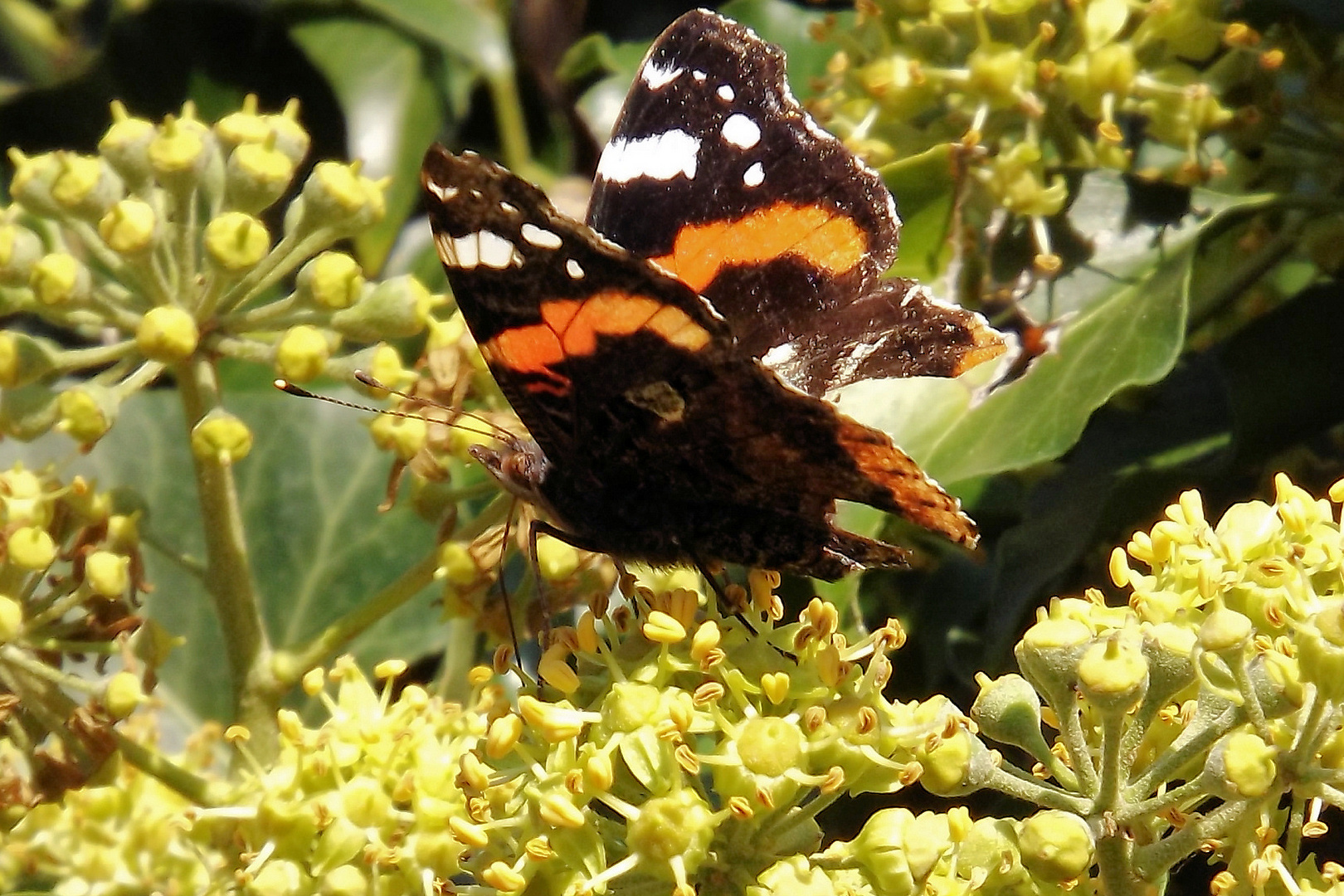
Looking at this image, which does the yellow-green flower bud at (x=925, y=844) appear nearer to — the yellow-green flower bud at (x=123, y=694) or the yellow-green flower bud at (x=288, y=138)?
the yellow-green flower bud at (x=123, y=694)

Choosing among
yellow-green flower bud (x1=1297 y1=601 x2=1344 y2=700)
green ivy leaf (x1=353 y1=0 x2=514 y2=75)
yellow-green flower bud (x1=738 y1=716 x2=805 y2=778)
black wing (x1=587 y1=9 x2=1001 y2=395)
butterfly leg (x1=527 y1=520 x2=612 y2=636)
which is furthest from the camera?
green ivy leaf (x1=353 y1=0 x2=514 y2=75)

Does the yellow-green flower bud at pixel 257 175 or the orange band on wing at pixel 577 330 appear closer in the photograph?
the orange band on wing at pixel 577 330

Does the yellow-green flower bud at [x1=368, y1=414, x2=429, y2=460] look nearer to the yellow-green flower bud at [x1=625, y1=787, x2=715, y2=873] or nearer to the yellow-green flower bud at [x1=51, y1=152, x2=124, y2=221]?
the yellow-green flower bud at [x1=51, y1=152, x2=124, y2=221]

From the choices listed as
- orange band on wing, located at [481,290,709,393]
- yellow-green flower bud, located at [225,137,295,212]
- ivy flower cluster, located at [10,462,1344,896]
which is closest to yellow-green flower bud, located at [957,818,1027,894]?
ivy flower cluster, located at [10,462,1344,896]

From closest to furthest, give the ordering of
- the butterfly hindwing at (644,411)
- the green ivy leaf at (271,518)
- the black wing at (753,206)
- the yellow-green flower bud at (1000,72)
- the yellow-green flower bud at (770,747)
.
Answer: the yellow-green flower bud at (770,747) < the butterfly hindwing at (644,411) < the black wing at (753,206) < the yellow-green flower bud at (1000,72) < the green ivy leaf at (271,518)

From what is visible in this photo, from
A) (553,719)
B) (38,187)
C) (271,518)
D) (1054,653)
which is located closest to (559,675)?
(553,719)

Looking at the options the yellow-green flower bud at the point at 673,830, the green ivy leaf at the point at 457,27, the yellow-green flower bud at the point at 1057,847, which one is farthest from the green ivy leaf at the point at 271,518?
the yellow-green flower bud at the point at 1057,847

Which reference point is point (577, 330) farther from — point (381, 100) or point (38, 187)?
point (381, 100)
